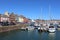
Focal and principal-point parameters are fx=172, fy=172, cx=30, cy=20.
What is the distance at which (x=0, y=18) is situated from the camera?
410ft

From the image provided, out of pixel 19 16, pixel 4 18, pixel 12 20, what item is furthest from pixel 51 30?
pixel 19 16

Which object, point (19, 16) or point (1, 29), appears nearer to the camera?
point (1, 29)

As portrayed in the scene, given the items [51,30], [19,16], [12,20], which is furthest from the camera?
[19,16]

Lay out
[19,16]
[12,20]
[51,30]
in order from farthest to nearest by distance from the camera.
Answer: [19,16]
[12,20]
[51,30]

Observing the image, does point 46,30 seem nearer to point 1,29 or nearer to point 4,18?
point 1,29

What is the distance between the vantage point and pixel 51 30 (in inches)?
2596

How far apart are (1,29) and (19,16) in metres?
101

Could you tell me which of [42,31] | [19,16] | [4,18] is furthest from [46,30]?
[19,16]

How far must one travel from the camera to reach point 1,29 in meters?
68.3

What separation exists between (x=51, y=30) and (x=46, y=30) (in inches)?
131

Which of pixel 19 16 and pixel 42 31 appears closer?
pixel 42 31

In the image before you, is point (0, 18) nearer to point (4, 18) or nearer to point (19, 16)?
point (4, 18)

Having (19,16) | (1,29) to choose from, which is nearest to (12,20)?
(19,16)

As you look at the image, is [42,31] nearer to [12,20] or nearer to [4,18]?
[12,20]
